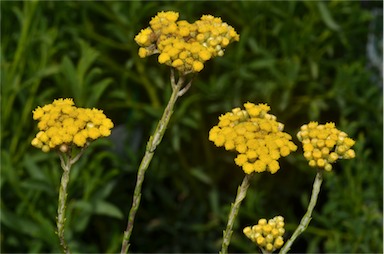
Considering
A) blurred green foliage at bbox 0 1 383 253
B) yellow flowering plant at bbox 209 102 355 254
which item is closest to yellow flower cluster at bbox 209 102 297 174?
yellow flowering plant at bbox 209 102 355 254

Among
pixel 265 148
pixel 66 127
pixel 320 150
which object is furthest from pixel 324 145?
pixel 66 127

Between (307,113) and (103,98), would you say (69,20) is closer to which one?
(103,98)

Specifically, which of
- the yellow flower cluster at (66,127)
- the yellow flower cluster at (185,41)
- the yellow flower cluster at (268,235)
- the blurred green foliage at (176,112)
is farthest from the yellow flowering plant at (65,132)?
the blurred green foliage at (176,112)

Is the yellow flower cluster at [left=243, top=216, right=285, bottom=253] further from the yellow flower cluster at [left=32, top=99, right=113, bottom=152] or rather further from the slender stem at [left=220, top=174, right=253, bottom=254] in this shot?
the yellow flower cluster at [left=32, top=99, right=113, bottom=152]

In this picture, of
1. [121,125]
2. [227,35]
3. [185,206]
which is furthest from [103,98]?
[227,35]

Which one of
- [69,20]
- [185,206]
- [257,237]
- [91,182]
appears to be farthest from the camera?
[185,206]

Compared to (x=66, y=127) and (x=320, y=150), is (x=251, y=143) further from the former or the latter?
(x=66, y=127)
